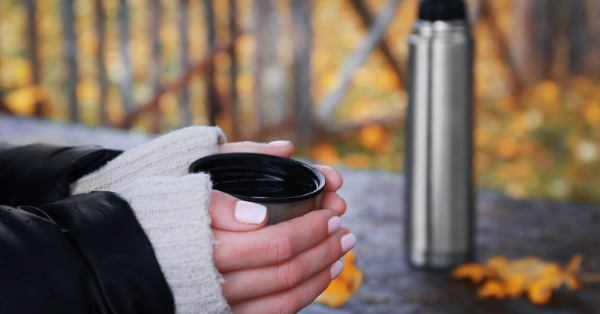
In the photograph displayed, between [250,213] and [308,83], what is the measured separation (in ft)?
8.56

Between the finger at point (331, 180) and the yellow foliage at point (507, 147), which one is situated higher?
the finger at point (331, 180)

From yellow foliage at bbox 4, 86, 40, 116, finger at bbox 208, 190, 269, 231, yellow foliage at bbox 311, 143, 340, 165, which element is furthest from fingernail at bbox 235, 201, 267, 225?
→ yellow foliage at bbox 311, 143, 340, 165

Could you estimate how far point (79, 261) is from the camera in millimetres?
566

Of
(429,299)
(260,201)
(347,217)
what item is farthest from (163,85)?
(260,201)

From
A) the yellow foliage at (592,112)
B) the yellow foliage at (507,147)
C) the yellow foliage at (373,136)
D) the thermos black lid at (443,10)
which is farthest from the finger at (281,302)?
the yellow foliage at (592,112)

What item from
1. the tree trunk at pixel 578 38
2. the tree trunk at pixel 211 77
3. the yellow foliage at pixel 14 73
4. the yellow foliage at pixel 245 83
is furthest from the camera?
the yellow foliage at pixel 245 83

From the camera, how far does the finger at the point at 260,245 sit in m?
0.60

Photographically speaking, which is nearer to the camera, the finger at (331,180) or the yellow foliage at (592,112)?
the finger at (331,180)

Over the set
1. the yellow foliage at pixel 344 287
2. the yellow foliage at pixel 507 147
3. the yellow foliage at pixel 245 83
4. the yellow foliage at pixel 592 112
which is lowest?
the yellow foliage at pixel 507 147

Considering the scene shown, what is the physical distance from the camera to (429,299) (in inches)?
38.6

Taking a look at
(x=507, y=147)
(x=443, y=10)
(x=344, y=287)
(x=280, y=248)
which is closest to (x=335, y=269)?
(x=280, y=248)

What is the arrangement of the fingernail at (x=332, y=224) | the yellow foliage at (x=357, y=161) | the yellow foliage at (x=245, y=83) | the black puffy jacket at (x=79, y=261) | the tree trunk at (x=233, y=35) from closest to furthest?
1. the black puffy jacket at (x=79, y=261)
2. the fingernail at (x=332, y=224)
3. the tree trunk at (x=233, y=35)
4. the yellow foliage at (x=357, y=161)
5. the yellow foliage at (x=245, y=83)

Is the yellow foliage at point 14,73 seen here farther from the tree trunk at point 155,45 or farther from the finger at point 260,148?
the finger at point 260,148

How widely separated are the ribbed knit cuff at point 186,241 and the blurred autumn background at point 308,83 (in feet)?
5.00
